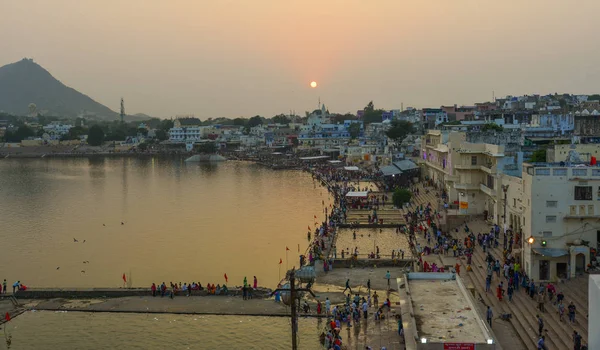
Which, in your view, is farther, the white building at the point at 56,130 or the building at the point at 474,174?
the white building at the point at 56,130

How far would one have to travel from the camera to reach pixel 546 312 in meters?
12.7

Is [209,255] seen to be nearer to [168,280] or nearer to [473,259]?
[168,280]

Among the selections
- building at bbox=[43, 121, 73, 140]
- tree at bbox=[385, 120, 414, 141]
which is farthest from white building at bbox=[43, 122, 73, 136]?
tree at bbox=[385, 120, 414, 141]

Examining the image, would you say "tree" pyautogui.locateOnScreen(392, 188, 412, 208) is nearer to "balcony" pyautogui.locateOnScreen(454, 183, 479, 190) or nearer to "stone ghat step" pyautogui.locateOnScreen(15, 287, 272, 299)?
"balcony" pyautogui.locateOnScreen(454, 183, 479, 190)

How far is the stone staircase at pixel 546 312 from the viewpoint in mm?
11344

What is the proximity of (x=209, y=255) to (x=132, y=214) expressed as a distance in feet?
43.4

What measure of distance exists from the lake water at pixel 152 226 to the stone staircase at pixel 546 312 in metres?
7.96

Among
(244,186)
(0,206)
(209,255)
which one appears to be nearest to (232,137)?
(244,186)

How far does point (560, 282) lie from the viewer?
46.6 feet

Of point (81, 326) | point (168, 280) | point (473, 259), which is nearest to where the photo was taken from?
point (81, 326)

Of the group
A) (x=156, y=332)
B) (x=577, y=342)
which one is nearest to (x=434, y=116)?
(x=156, y=332)

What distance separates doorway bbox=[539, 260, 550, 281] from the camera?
14.6m

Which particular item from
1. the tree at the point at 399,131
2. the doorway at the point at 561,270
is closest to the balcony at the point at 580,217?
the doorway at the point at 561,270

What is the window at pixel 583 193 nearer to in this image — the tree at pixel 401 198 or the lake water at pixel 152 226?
the lake water at pixel 152 226
